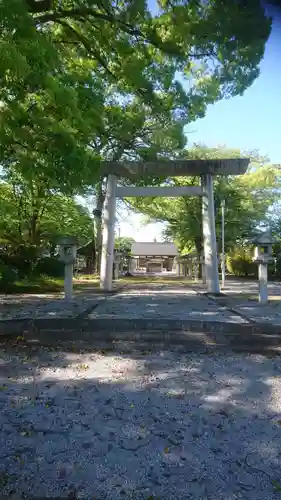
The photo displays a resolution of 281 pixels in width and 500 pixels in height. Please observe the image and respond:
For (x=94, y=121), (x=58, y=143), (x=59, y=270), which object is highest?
(x=94, y=121)

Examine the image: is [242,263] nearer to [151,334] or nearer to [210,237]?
[210,237]

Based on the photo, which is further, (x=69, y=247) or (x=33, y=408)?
(x=69, y=247)

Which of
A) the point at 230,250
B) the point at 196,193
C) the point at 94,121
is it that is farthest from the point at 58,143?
the point at 230,250

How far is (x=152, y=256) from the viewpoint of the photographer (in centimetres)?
4603

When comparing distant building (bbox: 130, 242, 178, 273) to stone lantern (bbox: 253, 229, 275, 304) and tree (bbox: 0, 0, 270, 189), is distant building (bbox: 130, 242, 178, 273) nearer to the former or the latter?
stone lantern (bbox: 253, 229, 275, 304)

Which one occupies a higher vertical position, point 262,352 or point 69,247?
point 69,247

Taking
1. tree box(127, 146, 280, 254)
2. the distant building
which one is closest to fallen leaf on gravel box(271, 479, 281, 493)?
tree box(127, 146, 280, 254)

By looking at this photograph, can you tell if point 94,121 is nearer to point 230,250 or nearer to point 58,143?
point 58,143

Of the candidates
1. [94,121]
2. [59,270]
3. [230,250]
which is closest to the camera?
[94,121]

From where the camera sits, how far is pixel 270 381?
371 cm

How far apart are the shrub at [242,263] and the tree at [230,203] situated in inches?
118

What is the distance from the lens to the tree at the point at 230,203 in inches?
884

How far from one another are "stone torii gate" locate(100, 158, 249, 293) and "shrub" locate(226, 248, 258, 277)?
1683 centimetres

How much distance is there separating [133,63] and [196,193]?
5853mm
